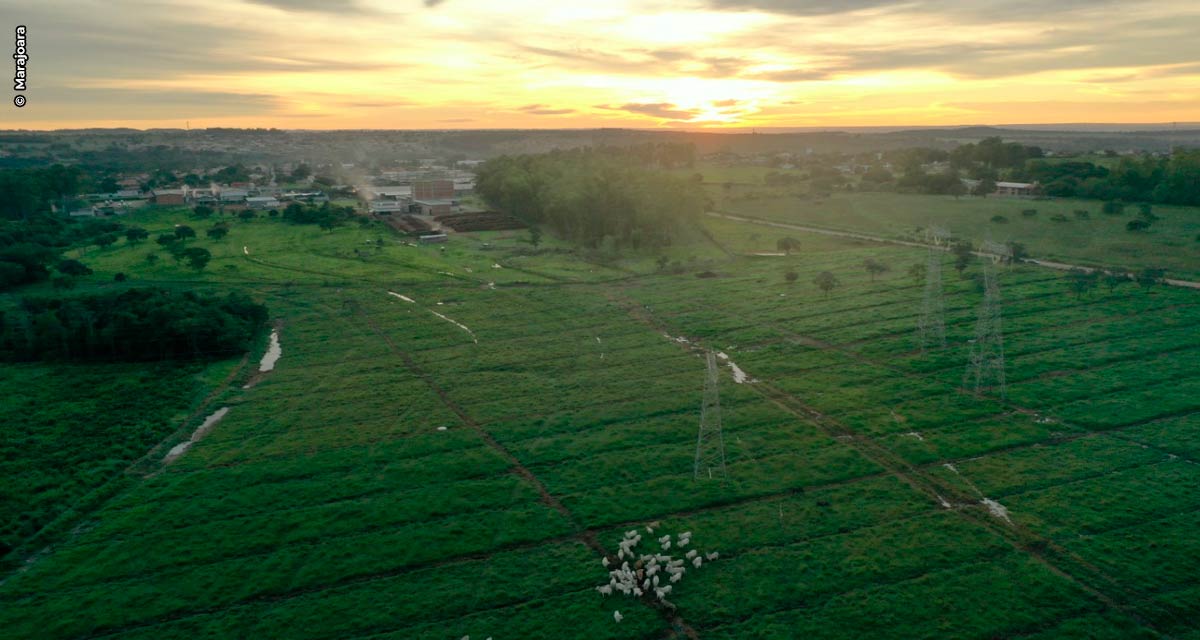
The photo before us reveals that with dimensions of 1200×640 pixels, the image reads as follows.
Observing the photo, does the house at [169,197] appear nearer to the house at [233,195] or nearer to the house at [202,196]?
the house at [202,196]

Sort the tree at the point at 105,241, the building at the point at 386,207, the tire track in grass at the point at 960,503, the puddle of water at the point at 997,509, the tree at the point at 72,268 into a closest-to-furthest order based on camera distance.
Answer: the tire track in grass at the point at 960,503, the puddle of water at the point at 997,509, the tree at the point at 72,268, the tree at the point at 105,241, the building at the point at 386,207

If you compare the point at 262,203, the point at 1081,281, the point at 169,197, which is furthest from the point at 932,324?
the point at 169,197

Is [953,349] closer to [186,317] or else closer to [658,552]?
[658,552]

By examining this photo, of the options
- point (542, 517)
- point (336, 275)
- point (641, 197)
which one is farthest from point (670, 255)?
point (542, 517)

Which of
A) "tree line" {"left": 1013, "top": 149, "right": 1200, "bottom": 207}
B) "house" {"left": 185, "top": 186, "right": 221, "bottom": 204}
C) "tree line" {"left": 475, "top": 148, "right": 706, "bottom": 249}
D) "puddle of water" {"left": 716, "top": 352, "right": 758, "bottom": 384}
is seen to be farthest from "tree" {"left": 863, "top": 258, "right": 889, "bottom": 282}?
"house" {"left": 185, "top": 186, "right": 221, "bottom": 204}

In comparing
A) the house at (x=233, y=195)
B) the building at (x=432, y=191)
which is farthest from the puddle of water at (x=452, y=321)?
the house at (x=233, y=195)

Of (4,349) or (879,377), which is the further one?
(4,349)
